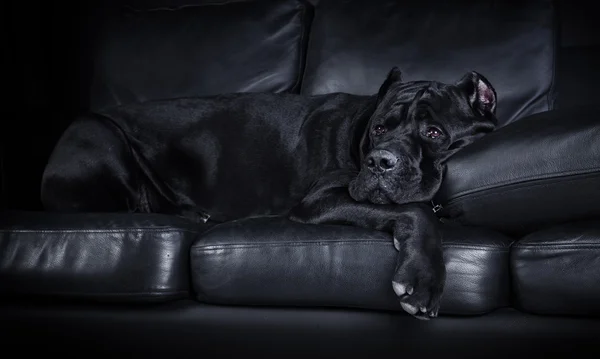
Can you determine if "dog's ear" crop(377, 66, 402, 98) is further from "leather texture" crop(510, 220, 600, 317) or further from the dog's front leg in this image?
"leather texture" crop(510, 220, 600, 317)

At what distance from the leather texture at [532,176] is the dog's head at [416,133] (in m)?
0.12

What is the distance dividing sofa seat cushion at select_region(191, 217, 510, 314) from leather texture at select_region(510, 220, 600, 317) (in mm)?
55

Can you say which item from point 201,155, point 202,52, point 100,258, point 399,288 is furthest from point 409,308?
point 202,52

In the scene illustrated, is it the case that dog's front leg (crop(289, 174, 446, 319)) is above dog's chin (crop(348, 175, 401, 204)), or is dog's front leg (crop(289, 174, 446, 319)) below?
below

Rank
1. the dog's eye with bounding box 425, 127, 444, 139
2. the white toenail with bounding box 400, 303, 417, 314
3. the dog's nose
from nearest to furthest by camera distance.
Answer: the white toenail with bounding box 400, 303, 417, 314, the dog's nose, the dog's eye with bounding box 425, 127, 444, 139

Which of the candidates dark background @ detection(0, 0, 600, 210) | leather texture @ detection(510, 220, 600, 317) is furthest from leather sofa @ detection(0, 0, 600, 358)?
dark background @ detection(0, 0, 600, 210)

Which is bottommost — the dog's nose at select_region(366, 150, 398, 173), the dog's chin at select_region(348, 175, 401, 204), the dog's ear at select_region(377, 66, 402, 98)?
the dog's chin at select_region(348, 175, 401, 204)

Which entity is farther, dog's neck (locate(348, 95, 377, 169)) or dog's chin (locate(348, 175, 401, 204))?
dog's neck (locate(348, 95, 377, 169))

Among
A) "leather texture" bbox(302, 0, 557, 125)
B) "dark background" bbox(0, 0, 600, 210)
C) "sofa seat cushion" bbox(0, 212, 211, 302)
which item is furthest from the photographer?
"dark background" bbox(0, 0, 600, 210)

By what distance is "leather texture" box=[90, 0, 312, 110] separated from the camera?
2.94 meters

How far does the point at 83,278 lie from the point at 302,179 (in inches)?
32.5

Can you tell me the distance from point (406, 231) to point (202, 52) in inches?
62.5

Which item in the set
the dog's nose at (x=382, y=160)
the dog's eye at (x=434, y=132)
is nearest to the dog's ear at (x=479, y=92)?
the dog's eye at (x=434, y=132)

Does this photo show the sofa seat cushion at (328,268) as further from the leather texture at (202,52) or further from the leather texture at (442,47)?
the leather texture at (202,52)
